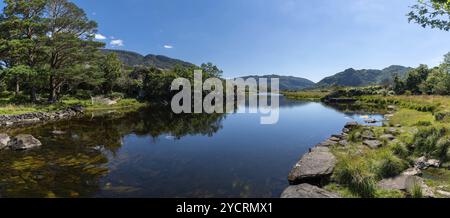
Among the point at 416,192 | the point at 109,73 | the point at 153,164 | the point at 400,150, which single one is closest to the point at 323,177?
the point at 416,192

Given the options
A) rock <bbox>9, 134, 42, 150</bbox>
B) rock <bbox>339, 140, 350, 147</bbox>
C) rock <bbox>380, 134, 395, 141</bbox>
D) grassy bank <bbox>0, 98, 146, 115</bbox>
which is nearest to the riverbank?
rock <bbox>339, 140, 350, 147</bbox>

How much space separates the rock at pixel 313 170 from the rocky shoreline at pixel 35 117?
91.5 feet

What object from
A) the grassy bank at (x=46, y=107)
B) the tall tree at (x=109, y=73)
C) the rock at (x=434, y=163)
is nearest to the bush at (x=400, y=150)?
the rock at (x=434, y=163)

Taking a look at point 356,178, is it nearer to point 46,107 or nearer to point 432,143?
point 432,143

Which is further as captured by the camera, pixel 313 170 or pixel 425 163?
pixel 425 163

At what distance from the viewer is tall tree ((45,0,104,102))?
35.7m

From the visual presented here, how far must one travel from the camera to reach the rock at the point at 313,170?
29.4 ft

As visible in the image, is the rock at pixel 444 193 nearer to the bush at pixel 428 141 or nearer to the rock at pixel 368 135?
the bush at pixel 428 141

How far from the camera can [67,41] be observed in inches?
1391

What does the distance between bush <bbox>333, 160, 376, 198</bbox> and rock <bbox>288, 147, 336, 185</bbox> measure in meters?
0.38

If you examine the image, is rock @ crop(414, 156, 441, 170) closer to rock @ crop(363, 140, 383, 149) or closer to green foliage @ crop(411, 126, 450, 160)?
green foliage @ crop(411, 126, 450, 160)

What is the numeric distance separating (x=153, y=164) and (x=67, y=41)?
110 feet

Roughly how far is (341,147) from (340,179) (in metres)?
4.68
